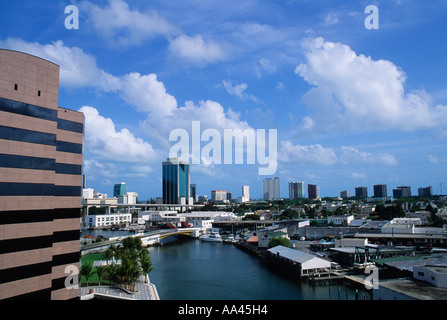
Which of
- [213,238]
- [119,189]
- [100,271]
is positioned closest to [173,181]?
[119,189]

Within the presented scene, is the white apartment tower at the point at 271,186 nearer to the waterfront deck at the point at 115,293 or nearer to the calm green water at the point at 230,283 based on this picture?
the calm green water at the point at 230,283

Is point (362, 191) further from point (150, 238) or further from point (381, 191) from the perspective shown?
point (150, 238)

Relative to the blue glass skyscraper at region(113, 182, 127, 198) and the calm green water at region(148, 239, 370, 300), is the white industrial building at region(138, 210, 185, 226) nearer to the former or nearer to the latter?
the calm green water at region(148, 239, 370, 300)

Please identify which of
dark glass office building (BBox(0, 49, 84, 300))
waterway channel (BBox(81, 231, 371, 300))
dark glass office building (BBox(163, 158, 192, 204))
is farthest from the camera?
dark glass office building (BBox(163, 158, 192, 204))

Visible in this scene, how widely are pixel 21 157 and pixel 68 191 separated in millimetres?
1257

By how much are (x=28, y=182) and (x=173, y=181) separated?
1714 inches

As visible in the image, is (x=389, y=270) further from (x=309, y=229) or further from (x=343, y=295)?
(x=309, y=229)

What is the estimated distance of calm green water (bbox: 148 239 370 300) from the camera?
7332 millimetres

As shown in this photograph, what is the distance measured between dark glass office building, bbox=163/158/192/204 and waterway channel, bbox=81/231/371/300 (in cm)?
3446

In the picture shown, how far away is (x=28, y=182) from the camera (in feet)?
13.3

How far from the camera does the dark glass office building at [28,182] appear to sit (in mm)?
3809

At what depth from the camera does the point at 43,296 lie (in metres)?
4.11

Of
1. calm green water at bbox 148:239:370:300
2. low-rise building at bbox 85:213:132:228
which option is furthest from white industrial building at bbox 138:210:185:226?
calm green water at bbox 148:239:370:300

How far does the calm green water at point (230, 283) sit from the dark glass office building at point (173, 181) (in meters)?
34.5
